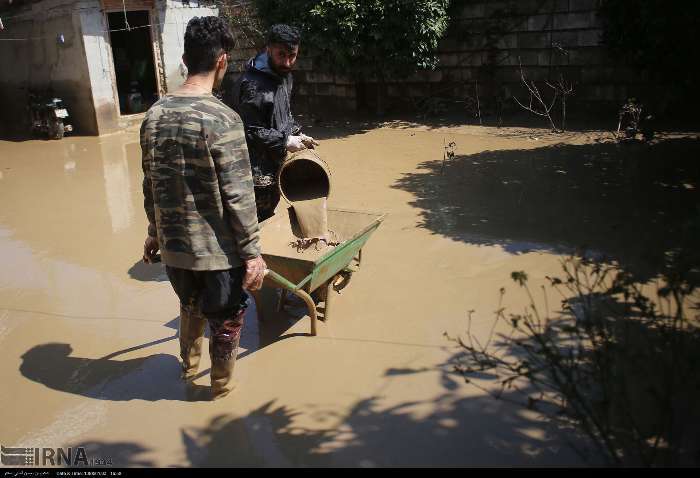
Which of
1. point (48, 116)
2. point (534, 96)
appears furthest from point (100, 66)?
point (534, 96)

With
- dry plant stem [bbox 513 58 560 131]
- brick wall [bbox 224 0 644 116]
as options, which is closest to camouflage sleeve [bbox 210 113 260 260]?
dry plant stem [bbox 513 58 560 131]

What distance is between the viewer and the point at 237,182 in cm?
301

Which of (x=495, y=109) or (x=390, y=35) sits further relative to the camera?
(x=495, y=109)

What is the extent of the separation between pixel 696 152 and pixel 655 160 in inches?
23.5

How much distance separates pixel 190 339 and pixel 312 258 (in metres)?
1.16

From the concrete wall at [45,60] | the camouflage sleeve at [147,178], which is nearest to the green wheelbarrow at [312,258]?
the camouflage sleeve at [147,178]

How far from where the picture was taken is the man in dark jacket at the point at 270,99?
4.04 m

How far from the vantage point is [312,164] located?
15.3 feet

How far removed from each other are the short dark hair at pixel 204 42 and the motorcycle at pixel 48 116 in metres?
10.2

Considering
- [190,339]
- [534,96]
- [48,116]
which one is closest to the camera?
[190,339]

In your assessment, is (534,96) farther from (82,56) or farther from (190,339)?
(190,339)
